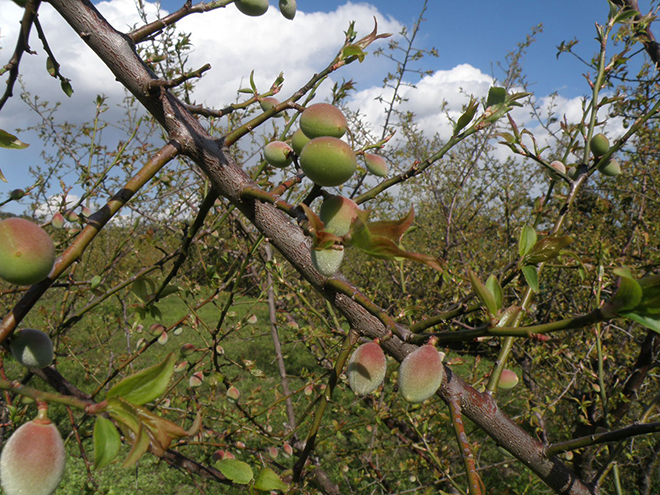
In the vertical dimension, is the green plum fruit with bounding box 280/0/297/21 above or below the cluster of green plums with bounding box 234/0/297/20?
above

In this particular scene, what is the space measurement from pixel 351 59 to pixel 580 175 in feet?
2.64

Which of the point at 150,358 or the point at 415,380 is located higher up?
the point at 415,380

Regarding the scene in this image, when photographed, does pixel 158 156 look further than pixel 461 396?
No

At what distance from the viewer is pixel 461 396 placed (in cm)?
77

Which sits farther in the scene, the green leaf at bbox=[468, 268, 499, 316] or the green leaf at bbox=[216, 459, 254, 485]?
the green leaf at bbox=[216, 459, 254, 485]

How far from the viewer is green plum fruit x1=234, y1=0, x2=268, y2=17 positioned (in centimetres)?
91

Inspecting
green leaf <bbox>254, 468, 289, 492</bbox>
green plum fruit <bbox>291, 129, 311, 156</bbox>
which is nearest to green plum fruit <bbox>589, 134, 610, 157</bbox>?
green plum fruit <bbox>291, 129, 311, 156</bbox>

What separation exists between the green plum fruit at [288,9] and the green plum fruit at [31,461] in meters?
1.00

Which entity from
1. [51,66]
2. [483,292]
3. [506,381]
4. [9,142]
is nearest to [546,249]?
[483,292]

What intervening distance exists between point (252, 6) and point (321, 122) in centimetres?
43

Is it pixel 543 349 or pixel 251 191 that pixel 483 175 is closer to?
pixel 543 349

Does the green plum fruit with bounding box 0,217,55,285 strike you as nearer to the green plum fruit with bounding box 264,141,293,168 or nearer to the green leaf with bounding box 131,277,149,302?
the green plum fruit with bounding box 264,141,293,168

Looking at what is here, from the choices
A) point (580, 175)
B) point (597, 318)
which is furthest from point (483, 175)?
point (597, 318)

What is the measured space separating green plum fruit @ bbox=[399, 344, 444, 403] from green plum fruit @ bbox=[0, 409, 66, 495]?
1.57ft
